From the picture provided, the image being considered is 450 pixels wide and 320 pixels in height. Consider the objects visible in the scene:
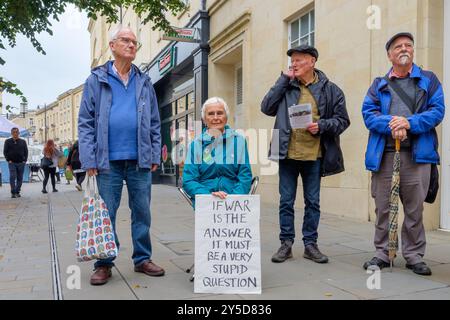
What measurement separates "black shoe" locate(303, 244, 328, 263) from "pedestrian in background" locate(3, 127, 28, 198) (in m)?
9.88

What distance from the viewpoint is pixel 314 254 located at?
Answer: 13.3 feet

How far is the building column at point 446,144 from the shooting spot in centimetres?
544

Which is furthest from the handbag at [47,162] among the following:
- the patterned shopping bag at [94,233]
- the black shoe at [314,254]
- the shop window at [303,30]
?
the black shoe at [314,254]

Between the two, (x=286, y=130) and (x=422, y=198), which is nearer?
(x=422, y=198)

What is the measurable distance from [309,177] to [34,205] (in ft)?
24.9

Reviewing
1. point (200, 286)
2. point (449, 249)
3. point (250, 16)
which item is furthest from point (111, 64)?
point (250, 16)

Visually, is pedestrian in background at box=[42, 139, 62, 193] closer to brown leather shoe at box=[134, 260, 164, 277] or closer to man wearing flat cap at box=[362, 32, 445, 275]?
brown leather shoe at box=[134, 260, 164, 277]

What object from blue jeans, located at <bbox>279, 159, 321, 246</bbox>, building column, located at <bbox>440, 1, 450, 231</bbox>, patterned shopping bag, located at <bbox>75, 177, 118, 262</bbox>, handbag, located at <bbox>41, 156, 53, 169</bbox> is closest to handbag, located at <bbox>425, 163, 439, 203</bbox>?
blue jeans, located at <bbox>279, 159, 321, 246</bbox>

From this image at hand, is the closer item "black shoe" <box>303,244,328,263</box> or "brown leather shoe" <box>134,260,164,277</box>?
"brown leather shoe" <box>134,260,164,277</box>

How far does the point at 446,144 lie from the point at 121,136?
3949mm

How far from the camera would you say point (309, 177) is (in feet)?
13.6

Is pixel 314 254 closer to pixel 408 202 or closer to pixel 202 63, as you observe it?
pixel 408 202

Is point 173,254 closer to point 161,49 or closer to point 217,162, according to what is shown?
point 217,162

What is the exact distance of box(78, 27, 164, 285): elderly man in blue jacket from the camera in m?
3.46
